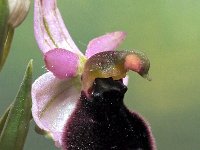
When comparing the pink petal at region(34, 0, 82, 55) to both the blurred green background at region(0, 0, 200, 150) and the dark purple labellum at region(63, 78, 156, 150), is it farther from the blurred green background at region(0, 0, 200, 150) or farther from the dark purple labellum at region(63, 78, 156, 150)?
the blurred green background at region(0, 0, 200, 150)

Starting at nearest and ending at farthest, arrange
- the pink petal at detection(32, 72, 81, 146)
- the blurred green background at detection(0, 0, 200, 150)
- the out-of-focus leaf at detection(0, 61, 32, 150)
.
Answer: the pink petal at detection(32, 72, 81, 146) → the out-of-focus leaf at detection(0, 61, 32, 150) → the blurred green background at detection(0, 0, 200, 150)

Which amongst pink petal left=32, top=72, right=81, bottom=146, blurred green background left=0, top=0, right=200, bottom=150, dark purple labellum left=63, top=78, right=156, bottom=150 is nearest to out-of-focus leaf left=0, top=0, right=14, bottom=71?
pink petal left=32, top=72, right=81, bottom=146

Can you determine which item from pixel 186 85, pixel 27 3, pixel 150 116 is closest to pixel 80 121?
pixel 27 3

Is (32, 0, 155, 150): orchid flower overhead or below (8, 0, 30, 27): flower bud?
below

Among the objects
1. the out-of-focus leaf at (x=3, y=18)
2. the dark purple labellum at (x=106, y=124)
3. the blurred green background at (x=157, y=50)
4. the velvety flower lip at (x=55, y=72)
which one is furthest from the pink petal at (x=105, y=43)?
the blurred green background at (x=157, y=50)

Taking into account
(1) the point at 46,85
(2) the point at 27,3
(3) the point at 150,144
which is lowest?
(3) the point at 150,144

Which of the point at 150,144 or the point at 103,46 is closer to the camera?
the point at 150,144

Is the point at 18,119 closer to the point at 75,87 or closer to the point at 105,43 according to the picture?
the point at 75,87

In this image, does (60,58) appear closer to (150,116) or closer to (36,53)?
(36,53)
